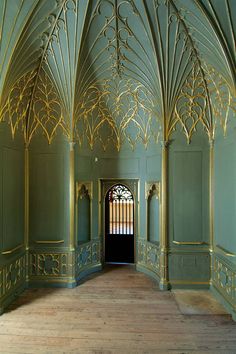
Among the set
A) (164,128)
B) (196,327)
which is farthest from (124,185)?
(196,327)

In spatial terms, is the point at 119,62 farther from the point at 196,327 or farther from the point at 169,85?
the point at 196,327

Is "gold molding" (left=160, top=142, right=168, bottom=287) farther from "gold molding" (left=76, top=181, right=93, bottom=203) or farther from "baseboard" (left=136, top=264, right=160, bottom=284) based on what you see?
"gold molding" (left=76, top=181, right=93, bottom=203)

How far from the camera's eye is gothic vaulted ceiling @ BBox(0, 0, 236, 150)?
13.9ft

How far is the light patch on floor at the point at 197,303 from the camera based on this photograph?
4.72 metres

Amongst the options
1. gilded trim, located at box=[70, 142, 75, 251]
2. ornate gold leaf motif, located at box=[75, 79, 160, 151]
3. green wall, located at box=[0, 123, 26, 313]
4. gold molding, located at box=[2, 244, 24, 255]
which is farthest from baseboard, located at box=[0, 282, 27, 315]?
ornate gold leaf motif, located at box=[75, 79, 160, 151]

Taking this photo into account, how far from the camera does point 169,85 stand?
5.43 m

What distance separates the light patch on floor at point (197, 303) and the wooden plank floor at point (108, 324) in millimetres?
134

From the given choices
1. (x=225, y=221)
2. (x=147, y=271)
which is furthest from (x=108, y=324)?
(x=225, y=221)

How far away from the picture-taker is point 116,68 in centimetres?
548

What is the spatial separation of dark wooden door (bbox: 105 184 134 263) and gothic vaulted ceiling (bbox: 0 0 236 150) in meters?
1.46

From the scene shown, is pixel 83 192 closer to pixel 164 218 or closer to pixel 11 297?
pixel 164 218

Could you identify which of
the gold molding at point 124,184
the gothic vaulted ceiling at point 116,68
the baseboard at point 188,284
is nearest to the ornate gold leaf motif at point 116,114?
the gothic vaulted ceiling at point 116,68

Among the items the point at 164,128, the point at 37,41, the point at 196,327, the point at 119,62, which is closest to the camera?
the point at 196,327

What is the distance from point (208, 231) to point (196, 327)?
2026 mm
